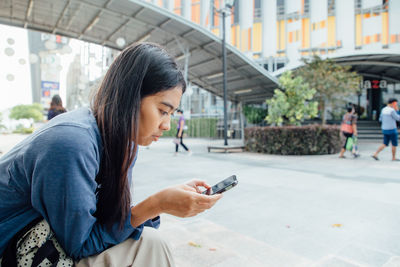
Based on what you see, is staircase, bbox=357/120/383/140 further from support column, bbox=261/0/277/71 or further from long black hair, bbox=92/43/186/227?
long black hair, bbox=92/43/186/227

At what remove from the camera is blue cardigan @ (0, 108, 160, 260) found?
913mm

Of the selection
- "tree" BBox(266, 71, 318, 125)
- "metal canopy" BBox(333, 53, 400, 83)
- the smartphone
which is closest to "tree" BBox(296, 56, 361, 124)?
"tree" BBox(266, 71, 318, 125)

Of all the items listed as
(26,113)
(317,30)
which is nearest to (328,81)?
(317,30)

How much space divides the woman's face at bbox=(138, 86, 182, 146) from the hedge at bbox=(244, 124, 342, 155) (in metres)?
9.54

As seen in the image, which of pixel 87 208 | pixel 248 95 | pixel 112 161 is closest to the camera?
pixel 87 208

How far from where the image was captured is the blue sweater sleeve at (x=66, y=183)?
0.91 m

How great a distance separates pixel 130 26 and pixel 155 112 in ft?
41.7

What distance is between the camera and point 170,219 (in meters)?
3.37

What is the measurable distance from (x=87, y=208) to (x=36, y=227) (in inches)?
7.6

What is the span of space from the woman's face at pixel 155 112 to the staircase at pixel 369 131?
19.3 metres

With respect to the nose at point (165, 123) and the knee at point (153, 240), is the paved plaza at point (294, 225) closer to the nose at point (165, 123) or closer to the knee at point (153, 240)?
the knee at point (153, 240)

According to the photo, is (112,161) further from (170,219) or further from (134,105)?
(170,219)

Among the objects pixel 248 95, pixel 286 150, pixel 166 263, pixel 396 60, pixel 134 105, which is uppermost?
pixel 396 60

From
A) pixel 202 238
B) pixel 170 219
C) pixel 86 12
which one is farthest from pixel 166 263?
pixel 86 12
